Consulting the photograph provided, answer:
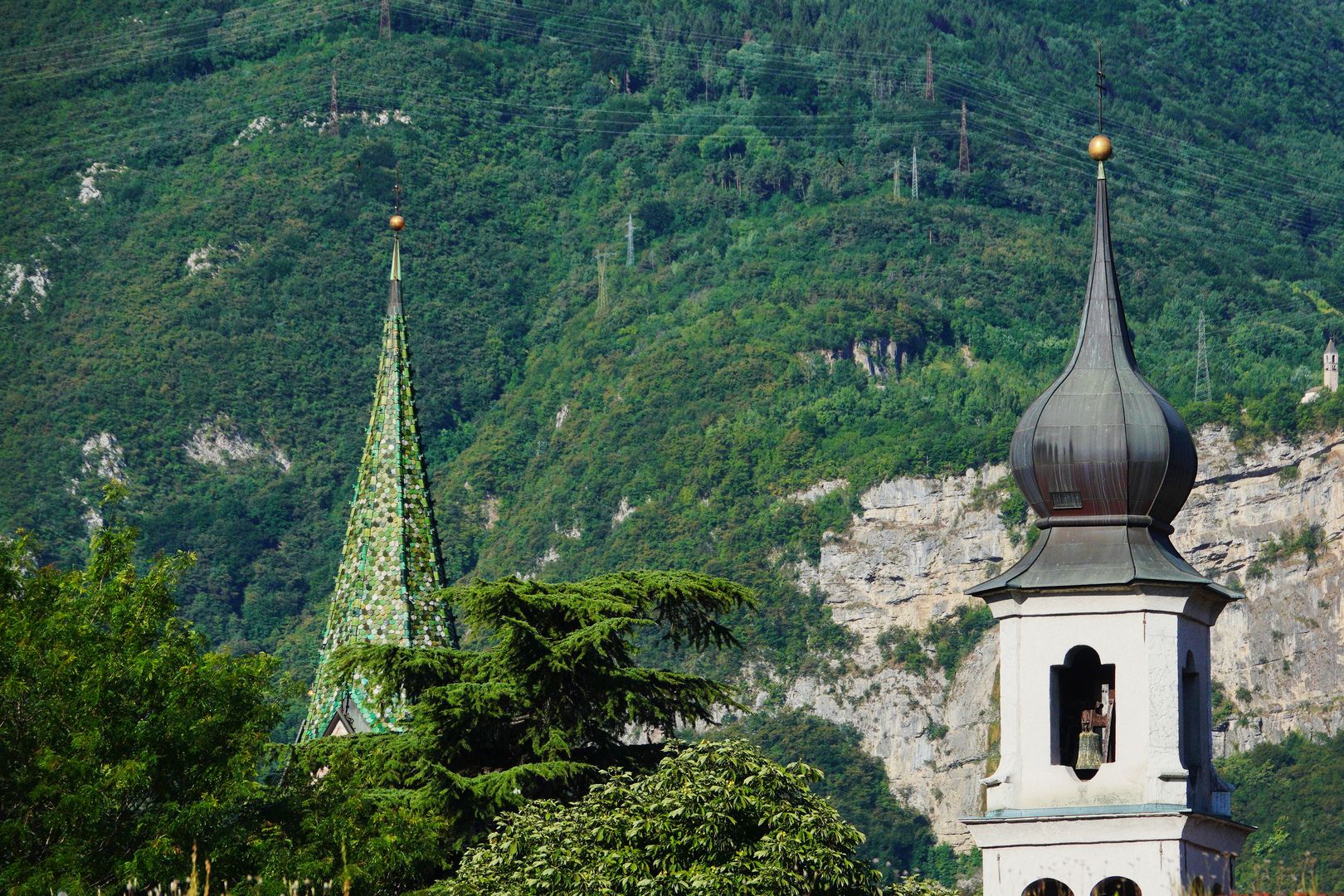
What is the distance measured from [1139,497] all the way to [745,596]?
7758 mm

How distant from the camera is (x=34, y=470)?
186 m

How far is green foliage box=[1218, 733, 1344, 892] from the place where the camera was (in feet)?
395

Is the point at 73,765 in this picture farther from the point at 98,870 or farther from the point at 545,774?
the point at 545,774

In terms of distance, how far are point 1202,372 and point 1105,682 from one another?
149m

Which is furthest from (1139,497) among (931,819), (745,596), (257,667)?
(931,819)

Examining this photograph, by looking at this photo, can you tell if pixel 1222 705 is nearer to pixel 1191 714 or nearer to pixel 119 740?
pixel 1191 714

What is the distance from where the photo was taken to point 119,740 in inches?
1426

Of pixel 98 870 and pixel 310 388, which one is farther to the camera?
pixel 310 388

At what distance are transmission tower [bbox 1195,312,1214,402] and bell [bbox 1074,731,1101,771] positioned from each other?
142m

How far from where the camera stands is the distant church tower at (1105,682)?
1302 inches

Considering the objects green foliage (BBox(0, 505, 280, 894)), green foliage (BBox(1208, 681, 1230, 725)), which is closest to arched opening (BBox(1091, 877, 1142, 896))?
green foliage (BBox(0, 505, 280, 894))

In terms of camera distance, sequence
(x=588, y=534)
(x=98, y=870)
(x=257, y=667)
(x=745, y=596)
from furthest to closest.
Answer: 1. (x=588, y=534)
2. (x=745, y=596)
3. (x=257, y=667)
4. (x=98, y=870)

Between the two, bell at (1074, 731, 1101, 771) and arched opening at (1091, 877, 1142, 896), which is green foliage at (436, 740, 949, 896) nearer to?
bell at (1074, 731, 1101, 771)

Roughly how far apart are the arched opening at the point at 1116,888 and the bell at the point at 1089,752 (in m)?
1.54
